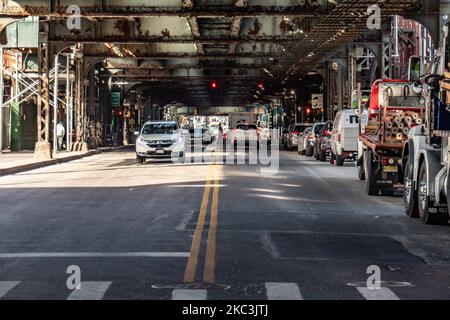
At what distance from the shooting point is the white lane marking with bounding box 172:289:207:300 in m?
9.61

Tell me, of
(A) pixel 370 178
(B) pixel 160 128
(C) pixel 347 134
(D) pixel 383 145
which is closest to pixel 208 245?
(D) pixel 383 145

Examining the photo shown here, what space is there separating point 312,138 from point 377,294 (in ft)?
134

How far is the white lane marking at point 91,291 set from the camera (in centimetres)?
967

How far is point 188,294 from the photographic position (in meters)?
9.86

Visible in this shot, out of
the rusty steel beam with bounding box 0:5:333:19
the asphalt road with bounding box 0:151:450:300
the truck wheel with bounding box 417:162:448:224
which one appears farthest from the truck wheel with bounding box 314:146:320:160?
the truck wheel with bounding box 417:162:448:224

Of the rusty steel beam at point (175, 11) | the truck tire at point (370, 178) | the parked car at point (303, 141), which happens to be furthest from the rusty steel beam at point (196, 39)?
the truck tire at point (370, 178)

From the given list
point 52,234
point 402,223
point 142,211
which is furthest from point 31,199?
point 402,223

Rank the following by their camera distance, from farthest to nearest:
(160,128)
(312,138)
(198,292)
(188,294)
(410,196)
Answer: (312,138), (160,128), (410,196), (198,292), (188,294)

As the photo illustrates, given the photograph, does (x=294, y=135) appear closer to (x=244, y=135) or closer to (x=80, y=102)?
(x=244, y=135)

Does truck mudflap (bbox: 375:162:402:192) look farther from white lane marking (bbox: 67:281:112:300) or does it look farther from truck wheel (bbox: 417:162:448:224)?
white lane marking (bbox: 67:281:112:300)

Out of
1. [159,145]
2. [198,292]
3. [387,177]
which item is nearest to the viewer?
[198,292]

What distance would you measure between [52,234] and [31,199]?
7424mm

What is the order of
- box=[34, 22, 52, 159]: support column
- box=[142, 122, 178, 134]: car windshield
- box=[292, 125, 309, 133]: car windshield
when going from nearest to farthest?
box=[142, 122, 178, 134]: car windshield, box=[34, 22, 52, 159]: support column, box=[292, 125, 309, 133]: car windshield

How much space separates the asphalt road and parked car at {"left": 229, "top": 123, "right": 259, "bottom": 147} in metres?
43.2
